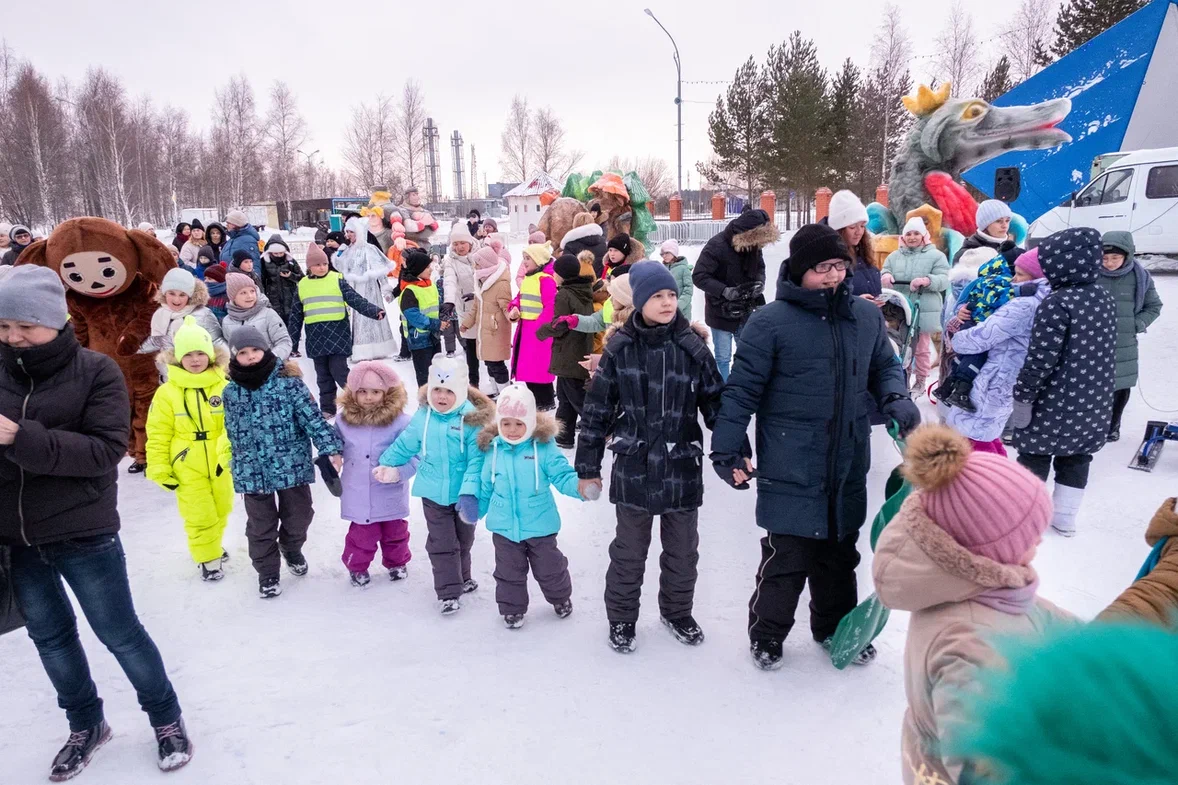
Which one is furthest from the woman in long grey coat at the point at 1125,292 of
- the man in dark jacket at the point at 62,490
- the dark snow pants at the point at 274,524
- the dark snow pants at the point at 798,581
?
the man in dark jacket at the point at 62,490

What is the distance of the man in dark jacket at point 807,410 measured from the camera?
9.61 feet

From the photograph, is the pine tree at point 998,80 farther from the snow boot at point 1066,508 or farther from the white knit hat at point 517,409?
the white knit hat at point 517,409

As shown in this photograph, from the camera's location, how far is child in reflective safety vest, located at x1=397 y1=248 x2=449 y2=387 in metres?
7.30

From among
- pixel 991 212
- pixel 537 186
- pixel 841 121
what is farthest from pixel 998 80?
pixel 991 212

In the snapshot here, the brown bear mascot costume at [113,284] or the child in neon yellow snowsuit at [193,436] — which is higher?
the brown bear mascot costume at [113,284]

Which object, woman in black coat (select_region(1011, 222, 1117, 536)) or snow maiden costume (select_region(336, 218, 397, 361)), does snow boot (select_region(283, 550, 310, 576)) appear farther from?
woman in black coat (select_region(1011, 222, 1117, 536))

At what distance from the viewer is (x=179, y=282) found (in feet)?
17.5

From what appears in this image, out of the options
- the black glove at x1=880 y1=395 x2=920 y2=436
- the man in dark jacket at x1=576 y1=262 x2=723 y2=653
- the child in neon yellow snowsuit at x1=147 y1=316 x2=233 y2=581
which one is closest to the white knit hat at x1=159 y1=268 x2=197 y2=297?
the child in neon yellow snowsuit at x1=147 y1=316 x2=233 y2=581

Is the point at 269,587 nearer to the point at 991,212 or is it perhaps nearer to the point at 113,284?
the point at 113,284

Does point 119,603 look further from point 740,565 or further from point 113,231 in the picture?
point 113,231

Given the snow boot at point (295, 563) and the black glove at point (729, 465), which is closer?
the black glove at point (729, 465)

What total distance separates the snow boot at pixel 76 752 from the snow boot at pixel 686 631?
2.43 meters

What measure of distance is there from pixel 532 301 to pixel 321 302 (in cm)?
217

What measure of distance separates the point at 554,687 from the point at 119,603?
1717 mm
